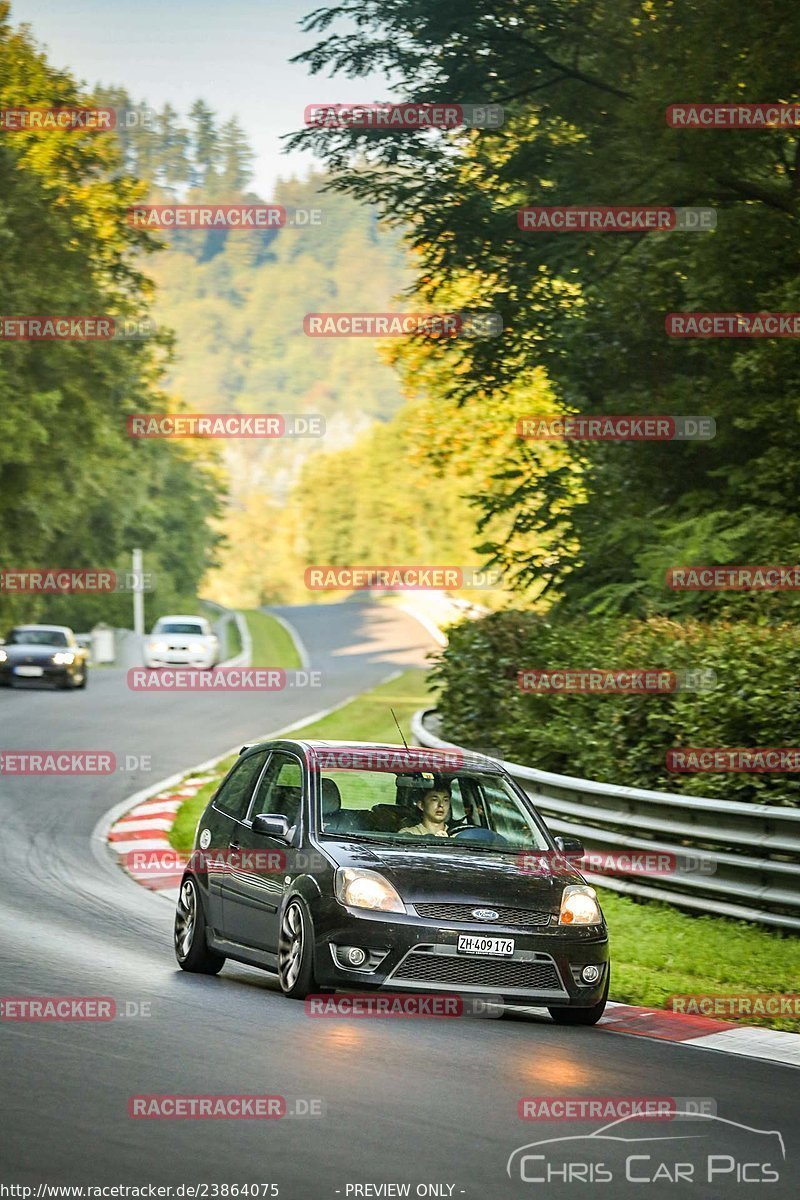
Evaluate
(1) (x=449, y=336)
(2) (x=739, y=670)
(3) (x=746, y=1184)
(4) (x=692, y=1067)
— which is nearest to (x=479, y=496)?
(1) (x=449, y=336)

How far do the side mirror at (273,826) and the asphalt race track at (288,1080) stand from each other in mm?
892

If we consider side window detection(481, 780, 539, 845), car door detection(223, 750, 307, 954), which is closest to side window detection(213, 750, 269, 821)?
car door detection(223, 750, 307, 954)

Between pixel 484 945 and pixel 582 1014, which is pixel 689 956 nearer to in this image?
pixel 582 1014

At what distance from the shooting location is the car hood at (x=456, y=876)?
10250 millimetres

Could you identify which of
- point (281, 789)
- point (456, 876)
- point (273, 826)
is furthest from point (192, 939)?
point (456, 876)

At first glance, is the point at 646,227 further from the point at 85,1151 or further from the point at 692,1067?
the point at 85,1151

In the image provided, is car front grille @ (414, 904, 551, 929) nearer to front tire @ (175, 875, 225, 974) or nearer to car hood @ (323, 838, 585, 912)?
car hood @ (323, 838, 585, 912)

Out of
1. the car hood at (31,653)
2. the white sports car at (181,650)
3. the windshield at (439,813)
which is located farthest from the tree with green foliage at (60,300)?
the windshield at (439,813)

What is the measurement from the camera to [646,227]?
74.0 feet

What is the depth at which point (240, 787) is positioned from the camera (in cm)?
1217

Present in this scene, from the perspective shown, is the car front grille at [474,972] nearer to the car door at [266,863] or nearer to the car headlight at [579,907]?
the car headlight at [579,907]

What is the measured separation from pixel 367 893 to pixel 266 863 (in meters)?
1.12

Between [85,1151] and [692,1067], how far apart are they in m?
3.45

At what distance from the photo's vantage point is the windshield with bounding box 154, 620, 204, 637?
49719mm
